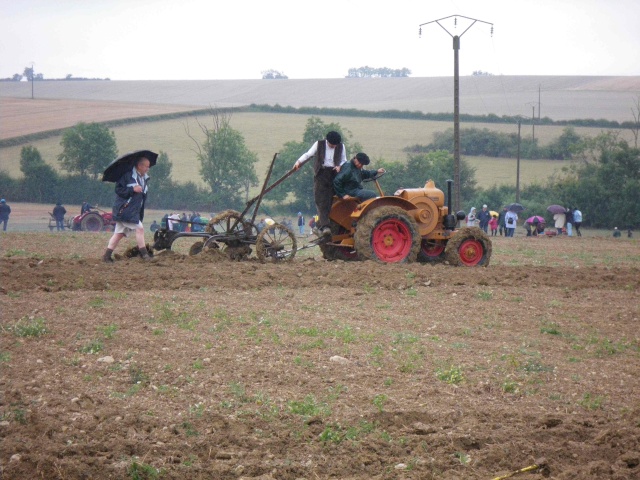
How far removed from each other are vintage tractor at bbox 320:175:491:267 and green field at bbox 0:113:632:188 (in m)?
38.2

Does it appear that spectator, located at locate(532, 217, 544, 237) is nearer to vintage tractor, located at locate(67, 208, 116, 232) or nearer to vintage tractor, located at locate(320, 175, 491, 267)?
vintage tractor, located at locate(67, 208, 116, 232)

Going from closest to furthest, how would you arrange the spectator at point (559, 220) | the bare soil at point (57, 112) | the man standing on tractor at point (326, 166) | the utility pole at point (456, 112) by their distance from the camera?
1. the man standing on tractor at point (326, 166)
2. the utility pole at point (456, 112)
3. the spectator at point (559, 220)
4. the bare soil at point (57, 112)

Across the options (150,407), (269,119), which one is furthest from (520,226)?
(150,407)

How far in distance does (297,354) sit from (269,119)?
6426 cm

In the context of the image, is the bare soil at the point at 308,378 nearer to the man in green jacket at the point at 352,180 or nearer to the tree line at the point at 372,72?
the man in green jacket at the point at 352,180

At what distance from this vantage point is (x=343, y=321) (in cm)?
902

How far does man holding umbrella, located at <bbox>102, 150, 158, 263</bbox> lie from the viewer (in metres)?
12.6

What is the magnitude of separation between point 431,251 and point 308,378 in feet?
25.6

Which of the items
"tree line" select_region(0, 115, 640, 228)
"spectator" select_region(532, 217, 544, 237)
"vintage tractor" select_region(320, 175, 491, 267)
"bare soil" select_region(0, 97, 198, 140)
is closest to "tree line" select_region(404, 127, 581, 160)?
"tree line" select_region(0, 115, 640, 228)

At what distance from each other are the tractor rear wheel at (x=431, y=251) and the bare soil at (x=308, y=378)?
2767 mm

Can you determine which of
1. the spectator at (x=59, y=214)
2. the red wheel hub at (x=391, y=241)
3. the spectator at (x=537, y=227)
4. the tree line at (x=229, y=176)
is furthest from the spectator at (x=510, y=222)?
the red wheel hub at (x=391, y=241)

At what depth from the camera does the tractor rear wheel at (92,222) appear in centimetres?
3266

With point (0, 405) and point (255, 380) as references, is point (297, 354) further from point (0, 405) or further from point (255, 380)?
point (0, 405)

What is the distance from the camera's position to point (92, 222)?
32.9 metres
